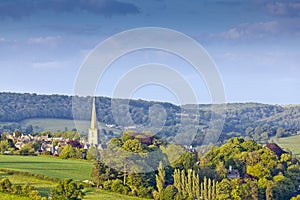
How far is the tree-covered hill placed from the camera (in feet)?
175

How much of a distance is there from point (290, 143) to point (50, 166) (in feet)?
150

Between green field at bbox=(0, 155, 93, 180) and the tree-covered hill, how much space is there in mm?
5250

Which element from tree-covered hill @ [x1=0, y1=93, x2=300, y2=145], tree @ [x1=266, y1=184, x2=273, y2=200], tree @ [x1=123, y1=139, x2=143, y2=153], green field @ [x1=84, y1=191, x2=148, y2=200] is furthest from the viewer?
tree-covered hill @ [x1=0, y1=93, x2=300, y2=145]

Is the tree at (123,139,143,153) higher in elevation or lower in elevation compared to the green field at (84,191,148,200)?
higher

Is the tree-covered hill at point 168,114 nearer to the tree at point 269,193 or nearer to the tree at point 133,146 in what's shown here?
the tree at point 133,146

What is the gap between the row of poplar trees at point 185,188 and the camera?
3319 centimetres

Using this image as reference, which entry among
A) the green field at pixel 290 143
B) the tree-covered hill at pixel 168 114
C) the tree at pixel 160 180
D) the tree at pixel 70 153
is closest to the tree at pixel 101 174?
the tree at pixel 160 180

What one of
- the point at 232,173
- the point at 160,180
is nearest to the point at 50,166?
the point at 160,180

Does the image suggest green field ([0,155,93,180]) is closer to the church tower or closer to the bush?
the bush

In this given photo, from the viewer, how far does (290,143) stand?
8031 centimetres

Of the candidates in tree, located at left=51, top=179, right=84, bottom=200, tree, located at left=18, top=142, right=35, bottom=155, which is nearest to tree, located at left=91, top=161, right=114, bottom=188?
tree, located at left=51, top=179, right=84, bottom=200

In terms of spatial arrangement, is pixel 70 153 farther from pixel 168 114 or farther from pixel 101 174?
pixel 168 114

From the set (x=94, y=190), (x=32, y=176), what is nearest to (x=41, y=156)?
(x=32, y=176)

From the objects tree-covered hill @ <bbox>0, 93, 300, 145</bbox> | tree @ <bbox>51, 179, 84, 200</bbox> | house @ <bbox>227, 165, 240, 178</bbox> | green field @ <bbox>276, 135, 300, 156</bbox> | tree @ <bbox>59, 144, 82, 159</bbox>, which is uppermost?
tree-covered hill @ <bbox>0, 93, 300, 145</bbox>
